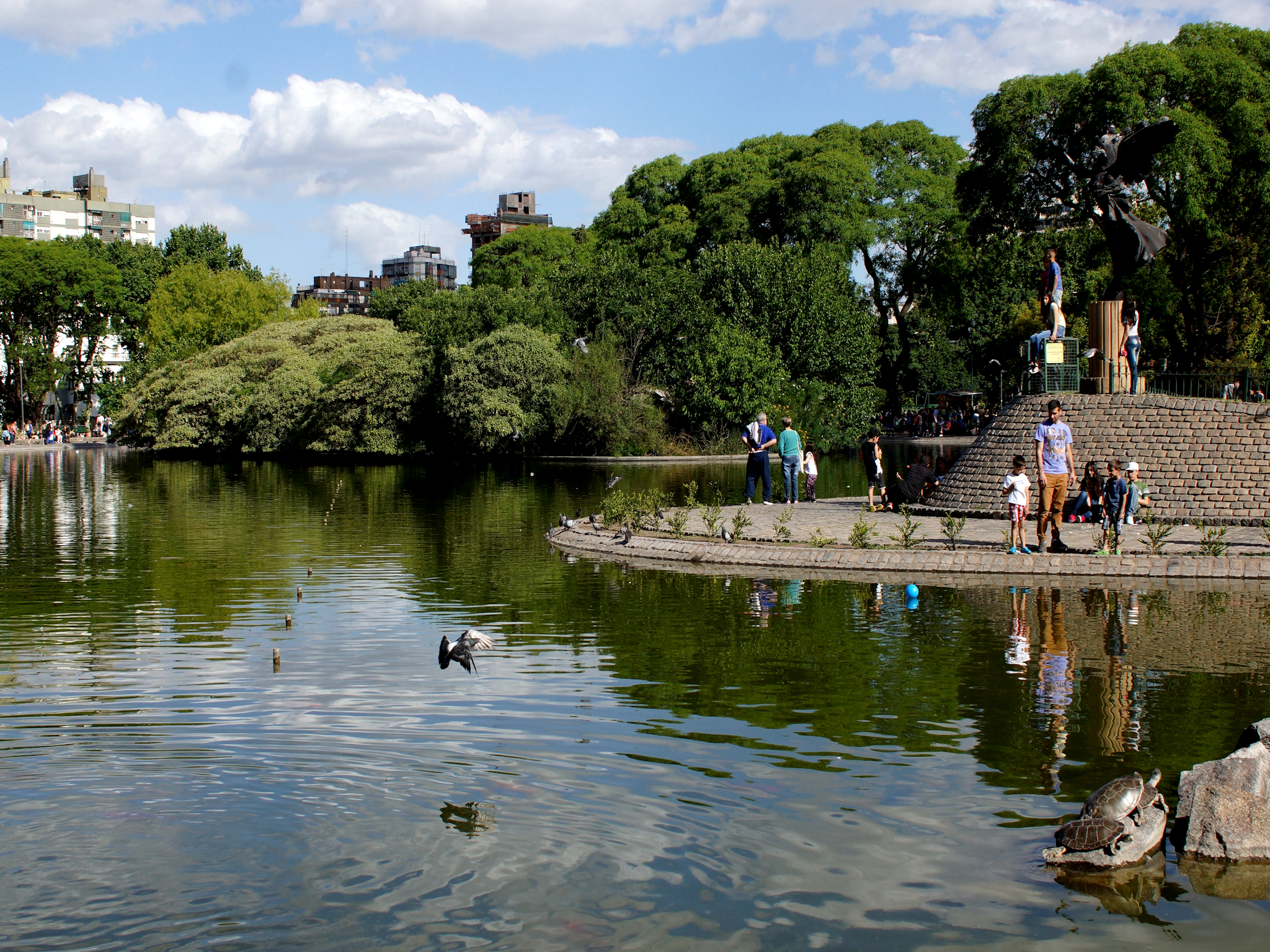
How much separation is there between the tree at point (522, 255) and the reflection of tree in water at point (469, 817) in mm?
73238

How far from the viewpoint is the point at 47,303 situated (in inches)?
3302

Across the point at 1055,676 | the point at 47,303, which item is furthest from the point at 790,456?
the point at 47,303

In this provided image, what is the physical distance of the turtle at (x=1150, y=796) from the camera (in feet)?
22.1

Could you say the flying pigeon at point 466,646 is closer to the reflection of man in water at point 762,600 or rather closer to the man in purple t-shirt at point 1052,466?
the reflection of man in water at point 762,600

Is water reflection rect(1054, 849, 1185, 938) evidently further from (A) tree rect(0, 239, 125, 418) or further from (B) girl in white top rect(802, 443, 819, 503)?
(A) tree rect(0, 239, 125, 418)

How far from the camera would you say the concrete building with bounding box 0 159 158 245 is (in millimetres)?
130375

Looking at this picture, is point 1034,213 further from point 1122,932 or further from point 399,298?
point 399,298

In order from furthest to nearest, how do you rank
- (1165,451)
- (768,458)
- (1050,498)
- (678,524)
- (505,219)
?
(505,219) → (768,458) → (1165,451) → (678,524) → (1050,498)

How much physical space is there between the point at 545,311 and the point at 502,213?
5062 inches

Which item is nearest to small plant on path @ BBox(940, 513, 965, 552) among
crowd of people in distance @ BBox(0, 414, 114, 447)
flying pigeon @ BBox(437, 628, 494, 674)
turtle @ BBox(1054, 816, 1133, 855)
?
flying pigeon @ BBox(437, 628, 494, 674)

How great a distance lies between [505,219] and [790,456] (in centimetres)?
16117

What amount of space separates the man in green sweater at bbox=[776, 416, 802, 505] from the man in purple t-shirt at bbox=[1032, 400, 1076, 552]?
25.0 ft

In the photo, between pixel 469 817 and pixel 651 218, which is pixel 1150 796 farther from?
pixel 651 218

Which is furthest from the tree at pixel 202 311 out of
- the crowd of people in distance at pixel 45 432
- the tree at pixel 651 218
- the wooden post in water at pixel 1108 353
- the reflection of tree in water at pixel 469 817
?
the reflection of tree in water at pixel 469 817
